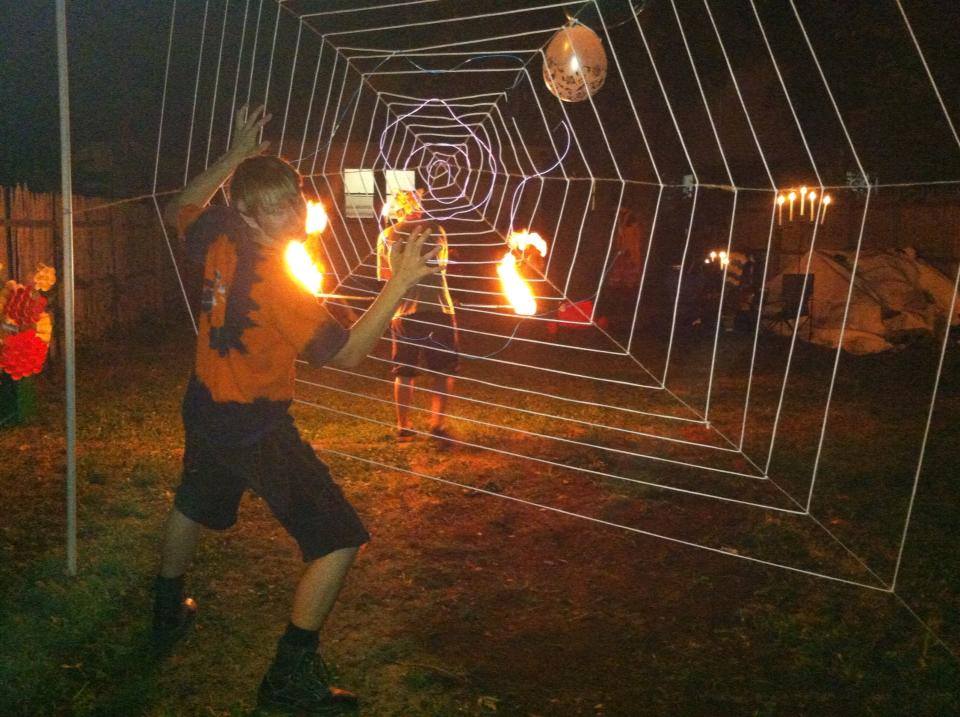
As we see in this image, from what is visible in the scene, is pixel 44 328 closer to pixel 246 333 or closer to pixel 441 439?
pixel 441 439

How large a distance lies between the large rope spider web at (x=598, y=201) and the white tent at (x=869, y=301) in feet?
1.53

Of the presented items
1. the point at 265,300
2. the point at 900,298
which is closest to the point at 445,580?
the point at 265,300

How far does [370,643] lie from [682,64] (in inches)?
581

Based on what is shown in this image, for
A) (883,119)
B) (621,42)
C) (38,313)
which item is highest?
(621,42)

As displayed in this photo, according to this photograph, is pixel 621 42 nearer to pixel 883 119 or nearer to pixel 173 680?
pixel 883 119

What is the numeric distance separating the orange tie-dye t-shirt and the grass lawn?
2.87 feet

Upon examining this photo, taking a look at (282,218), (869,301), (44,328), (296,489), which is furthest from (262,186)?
(869,301)

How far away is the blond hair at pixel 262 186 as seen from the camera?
2.29 meters

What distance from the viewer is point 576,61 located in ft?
19.1

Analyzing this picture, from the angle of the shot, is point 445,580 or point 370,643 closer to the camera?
point 370,643

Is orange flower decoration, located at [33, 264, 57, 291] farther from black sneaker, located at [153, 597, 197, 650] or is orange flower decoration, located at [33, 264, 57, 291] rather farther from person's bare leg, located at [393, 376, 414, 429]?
black sneaker, located at [153, 597, 197, 650]

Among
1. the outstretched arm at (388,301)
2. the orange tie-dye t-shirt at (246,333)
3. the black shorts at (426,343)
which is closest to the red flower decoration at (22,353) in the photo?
the black shorts at (426,343)

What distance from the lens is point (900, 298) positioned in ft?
35.2

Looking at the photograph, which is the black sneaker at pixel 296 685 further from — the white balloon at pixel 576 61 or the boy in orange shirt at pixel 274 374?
the white balloon at pixel 576 61
